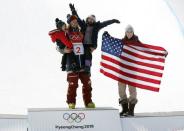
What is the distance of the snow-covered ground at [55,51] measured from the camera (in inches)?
233

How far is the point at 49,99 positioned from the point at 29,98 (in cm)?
30

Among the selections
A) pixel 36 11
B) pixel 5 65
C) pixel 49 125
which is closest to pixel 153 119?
pixel 49 125

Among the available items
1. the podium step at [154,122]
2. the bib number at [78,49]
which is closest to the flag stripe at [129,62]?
the bib number at [78,49]

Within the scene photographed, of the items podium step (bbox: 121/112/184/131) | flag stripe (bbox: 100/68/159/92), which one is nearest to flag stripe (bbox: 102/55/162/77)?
flag stripe (bbox: 100/68/159/92)

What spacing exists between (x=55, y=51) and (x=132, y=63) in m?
1.44

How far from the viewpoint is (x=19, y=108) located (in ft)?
18.6

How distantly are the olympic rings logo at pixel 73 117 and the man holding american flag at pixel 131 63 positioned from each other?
1.00 metres

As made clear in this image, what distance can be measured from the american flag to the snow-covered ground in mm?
791

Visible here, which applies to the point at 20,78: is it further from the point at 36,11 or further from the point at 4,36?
the point at 36,11

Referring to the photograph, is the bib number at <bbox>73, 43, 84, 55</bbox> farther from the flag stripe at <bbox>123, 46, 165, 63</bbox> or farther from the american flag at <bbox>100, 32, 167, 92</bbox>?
the flag stripe at <bbox>123, 46, 165, 63</bbox>

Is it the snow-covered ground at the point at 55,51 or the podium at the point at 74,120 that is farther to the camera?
the snow-covered ground at the point at 55,51

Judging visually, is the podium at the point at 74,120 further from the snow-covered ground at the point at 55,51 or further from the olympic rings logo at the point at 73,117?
the snow-covered ground at the point at 55,51

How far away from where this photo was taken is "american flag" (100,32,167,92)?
5.46 meters

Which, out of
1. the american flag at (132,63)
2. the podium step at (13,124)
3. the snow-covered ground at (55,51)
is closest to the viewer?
the podium step at (13,124)
